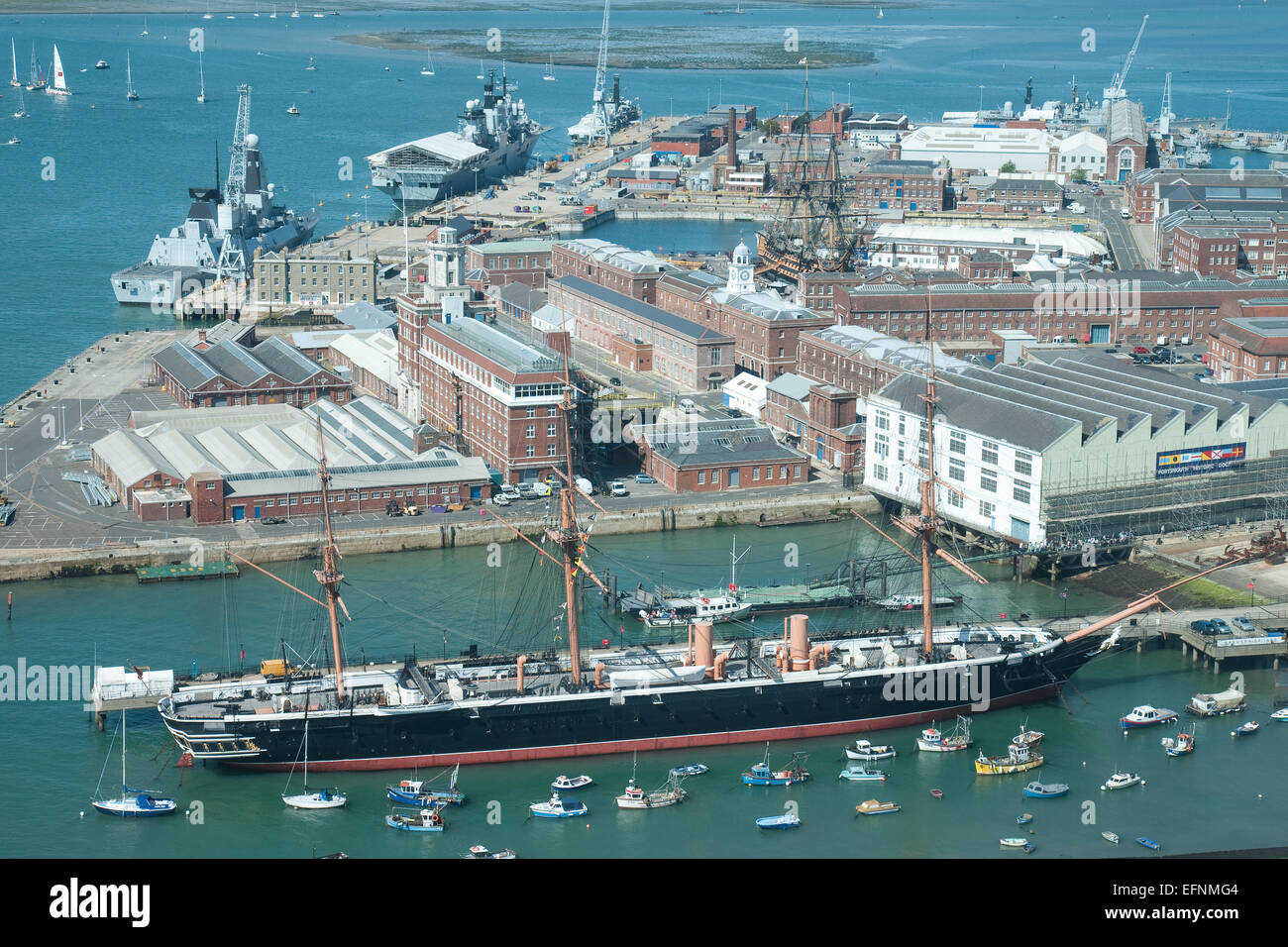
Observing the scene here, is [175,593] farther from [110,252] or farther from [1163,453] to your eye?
[110,252]

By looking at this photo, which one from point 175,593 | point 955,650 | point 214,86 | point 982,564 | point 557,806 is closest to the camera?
point 557,806

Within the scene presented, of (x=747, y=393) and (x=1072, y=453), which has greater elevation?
(x=1072, y=453)

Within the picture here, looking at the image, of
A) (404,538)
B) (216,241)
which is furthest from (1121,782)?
(216,241)

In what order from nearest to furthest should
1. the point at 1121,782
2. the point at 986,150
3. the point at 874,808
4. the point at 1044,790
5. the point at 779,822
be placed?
the point at 779,822
the point at 874,808
the point at 1044,790
the point at 1121,782
the point at 986,150

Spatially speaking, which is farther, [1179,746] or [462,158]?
[462,158]

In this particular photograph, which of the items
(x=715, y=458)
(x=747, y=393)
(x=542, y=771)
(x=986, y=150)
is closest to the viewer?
(x=542, y=771)

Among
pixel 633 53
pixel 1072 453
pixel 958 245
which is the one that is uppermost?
pixel 633 53

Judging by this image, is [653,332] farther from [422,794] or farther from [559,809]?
[559,809]

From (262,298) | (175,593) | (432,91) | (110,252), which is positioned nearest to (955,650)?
(175,593)
